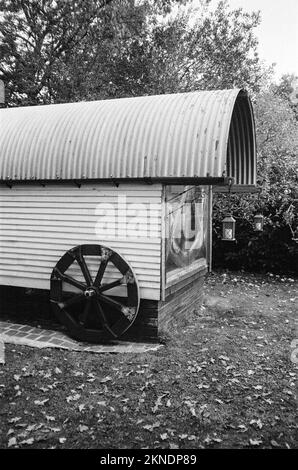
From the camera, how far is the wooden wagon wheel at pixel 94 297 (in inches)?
262

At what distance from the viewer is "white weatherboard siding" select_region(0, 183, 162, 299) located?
6656mm

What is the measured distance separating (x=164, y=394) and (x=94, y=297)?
92.7 inches

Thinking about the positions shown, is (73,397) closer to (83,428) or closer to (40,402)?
(40,402)

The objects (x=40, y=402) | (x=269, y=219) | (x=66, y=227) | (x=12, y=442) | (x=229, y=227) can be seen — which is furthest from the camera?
(x=269, y=219)

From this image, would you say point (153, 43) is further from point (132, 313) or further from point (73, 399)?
point (73, 399)

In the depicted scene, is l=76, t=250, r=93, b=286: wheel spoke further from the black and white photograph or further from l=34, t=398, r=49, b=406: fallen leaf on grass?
l=34, t=398, r=49, b=406: fallen leaf on grass

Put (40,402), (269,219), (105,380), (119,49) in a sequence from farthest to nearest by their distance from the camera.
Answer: (119,49) → (269,219) → (105,380) → (40,402)

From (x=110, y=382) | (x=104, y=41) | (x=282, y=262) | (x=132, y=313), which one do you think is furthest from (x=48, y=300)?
(x=104, y=41)

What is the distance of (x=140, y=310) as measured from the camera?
270 inches

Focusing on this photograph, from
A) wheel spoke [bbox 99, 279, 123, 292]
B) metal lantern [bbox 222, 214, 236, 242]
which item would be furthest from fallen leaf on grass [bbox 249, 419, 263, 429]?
metal lantern [bbox 222, 214, 236, 242]

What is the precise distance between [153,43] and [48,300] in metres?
14.6

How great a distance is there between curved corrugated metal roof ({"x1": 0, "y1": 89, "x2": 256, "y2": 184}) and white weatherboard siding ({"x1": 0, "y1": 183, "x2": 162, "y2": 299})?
0.38m

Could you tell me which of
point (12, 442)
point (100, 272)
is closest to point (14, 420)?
point (12, 442)

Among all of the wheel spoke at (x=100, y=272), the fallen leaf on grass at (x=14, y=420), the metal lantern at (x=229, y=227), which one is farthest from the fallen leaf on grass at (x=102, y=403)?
the metal lantern at (x=229, y=227)
